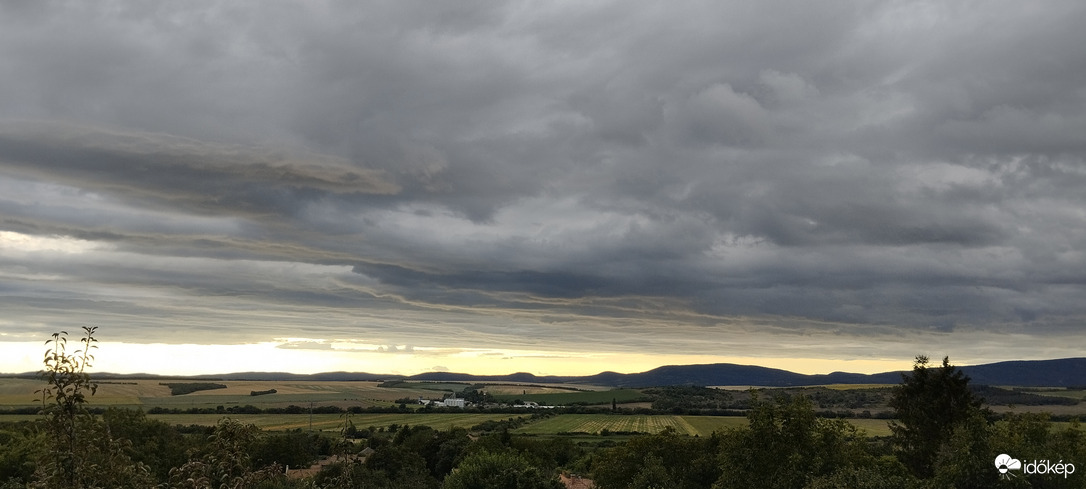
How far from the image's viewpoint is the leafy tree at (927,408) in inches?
2467

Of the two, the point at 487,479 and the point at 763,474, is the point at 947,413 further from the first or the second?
the point at 487,479

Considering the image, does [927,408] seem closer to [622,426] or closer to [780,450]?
[780,450]

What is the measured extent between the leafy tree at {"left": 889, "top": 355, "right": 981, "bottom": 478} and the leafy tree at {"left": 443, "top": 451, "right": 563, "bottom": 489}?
32.7m

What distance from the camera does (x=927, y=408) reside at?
63875 millimetres

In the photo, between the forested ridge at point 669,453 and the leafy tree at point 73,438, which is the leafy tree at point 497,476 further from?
the leafy tree at point 73,438

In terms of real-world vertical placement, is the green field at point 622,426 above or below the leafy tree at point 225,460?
below

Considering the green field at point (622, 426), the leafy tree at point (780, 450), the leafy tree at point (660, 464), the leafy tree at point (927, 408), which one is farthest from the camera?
the green field at point (622, 426)

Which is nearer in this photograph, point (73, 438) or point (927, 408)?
point (73, 438)

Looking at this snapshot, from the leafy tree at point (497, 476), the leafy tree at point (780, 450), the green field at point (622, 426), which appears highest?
the leafy tree at point (780, 450)

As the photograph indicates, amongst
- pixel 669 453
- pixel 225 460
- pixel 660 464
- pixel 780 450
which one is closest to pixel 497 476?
pixel 660 464

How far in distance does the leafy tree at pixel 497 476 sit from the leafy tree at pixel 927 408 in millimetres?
32719

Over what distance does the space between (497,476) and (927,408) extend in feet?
129

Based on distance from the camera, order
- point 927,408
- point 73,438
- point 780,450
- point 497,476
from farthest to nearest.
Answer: point 497,476
point 927,408
point 780,450
point 73,438

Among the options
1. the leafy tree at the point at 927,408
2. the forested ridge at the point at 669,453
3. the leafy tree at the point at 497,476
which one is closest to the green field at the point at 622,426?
the forested ridge at the point at 669,453
